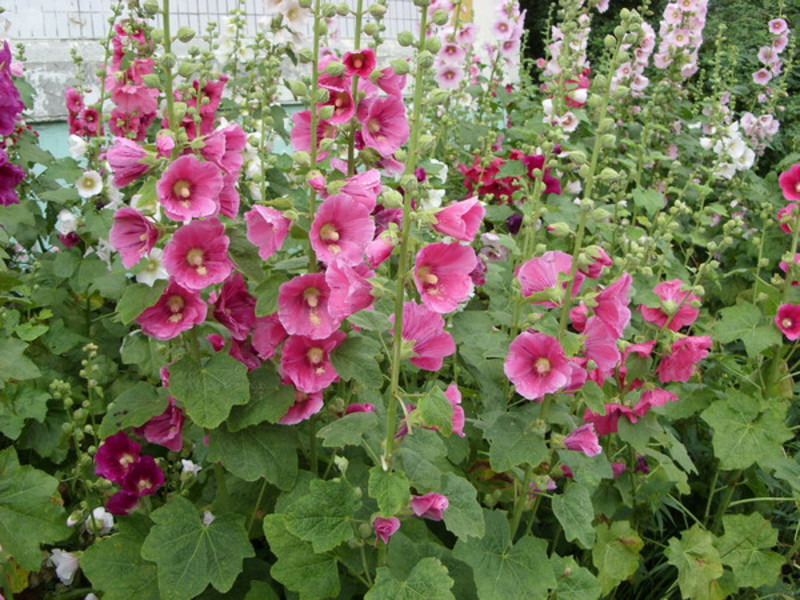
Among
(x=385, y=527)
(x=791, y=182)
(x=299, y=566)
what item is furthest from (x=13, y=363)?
(x=791, y=182)

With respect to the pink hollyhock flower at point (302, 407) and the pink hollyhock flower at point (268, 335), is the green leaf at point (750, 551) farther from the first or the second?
the pink hollyhock flower at point (268, 335)

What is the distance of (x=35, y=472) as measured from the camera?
1.71 metres

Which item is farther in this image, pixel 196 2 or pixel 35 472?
pixel 196 2

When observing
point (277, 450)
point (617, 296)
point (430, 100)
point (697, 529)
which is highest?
point (430, 100)

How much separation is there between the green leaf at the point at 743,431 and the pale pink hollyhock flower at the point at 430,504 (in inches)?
49.6

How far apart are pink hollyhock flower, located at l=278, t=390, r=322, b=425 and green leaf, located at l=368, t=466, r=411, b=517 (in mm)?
283

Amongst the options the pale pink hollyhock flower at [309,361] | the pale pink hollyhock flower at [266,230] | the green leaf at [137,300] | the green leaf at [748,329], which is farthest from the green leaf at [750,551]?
the green leaf at [137,300]

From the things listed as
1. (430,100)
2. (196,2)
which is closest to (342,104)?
(430,100)

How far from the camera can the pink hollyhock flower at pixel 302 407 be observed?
164 centimetres

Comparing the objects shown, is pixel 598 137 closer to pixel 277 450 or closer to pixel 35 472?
pixel 277 450

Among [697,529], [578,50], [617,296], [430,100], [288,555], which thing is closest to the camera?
[430,100]

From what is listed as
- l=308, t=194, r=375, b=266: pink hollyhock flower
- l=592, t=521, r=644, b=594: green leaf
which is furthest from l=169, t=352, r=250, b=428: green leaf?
l=592, t=521, r=644, b=594: green leaf

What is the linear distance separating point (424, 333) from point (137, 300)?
56 cm

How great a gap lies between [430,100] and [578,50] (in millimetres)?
2841
